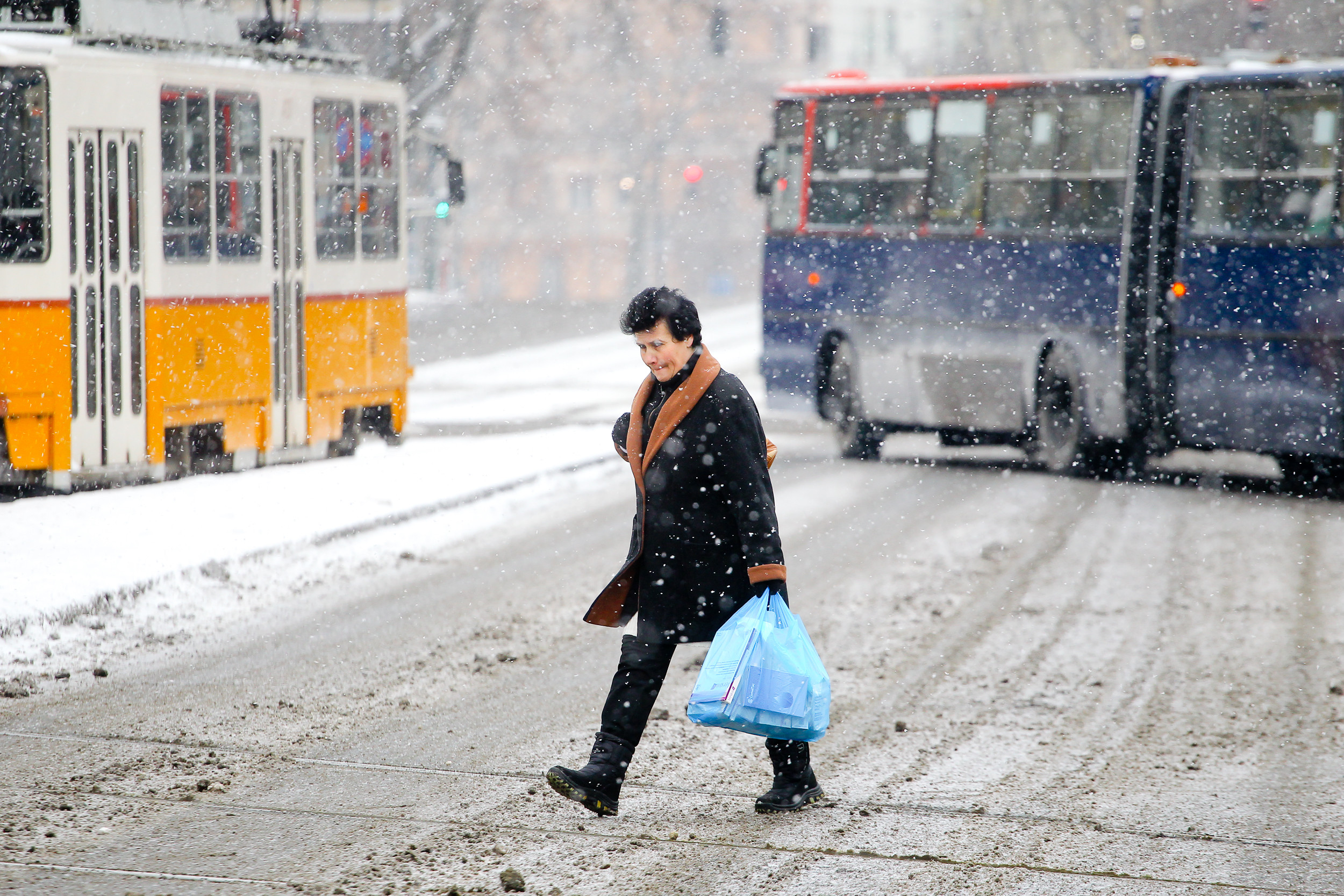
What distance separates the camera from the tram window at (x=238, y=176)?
554 inches

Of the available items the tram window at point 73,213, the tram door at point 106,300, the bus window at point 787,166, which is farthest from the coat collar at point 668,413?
the bus window at point 787,166

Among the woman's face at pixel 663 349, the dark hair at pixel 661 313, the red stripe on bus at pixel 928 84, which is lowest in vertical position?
the woman's face at pixel 663 349

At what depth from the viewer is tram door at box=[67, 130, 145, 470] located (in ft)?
41.7

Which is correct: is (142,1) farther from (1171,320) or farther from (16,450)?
(1171,320)

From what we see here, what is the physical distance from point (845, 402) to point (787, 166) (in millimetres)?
2408

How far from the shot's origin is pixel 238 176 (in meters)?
14.3

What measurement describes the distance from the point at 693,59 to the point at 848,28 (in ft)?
77.2

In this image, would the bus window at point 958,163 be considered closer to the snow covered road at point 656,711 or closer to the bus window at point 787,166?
the bus window at point 787,166

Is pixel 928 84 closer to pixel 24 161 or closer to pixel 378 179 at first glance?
pixel 378 179

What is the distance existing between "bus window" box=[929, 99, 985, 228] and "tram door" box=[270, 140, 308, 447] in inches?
222

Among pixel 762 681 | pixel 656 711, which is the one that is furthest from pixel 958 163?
pixel 762 681

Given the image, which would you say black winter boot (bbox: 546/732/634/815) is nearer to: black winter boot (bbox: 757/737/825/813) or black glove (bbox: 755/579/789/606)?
black winter boot (bbox: 757/737/825/813)

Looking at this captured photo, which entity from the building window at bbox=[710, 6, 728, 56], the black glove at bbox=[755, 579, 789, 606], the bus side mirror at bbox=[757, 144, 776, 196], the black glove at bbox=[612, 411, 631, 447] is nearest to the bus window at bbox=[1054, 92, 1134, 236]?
the bus side mirror at bbox=[757, 144, 776, 196]

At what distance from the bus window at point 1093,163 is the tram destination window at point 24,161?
8254 millimetres
